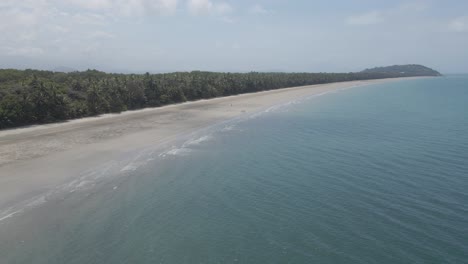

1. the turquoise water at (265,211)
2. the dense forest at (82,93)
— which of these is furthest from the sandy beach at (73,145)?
the turquoise water at (265,211)

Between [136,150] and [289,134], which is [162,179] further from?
[289,134]

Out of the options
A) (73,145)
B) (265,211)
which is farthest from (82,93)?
(265,211)

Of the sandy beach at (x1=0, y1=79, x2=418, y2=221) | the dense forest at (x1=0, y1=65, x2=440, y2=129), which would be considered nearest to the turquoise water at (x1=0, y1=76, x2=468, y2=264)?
the sandy beach at (x1=0, y1=79, x2=418, y2=221)

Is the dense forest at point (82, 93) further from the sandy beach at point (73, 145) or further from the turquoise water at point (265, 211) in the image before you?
the turquoise water at point (265, 211)

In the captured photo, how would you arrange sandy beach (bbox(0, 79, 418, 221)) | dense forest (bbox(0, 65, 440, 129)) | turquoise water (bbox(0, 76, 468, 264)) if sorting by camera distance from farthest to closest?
dense forest (bbox(0, 65, 440, 129))
sandy beach (bbox(0, 79, 418, 221))
turquoise water (bbox(0, 76, 468, 264))

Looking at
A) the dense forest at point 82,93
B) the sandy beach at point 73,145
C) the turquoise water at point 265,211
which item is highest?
the dense forest at point 82,93

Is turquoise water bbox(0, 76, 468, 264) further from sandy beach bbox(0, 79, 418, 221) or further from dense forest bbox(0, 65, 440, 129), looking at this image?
dense forest bbox(0, 65, 440, 129)

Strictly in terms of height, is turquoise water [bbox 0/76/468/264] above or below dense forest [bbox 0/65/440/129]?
below
